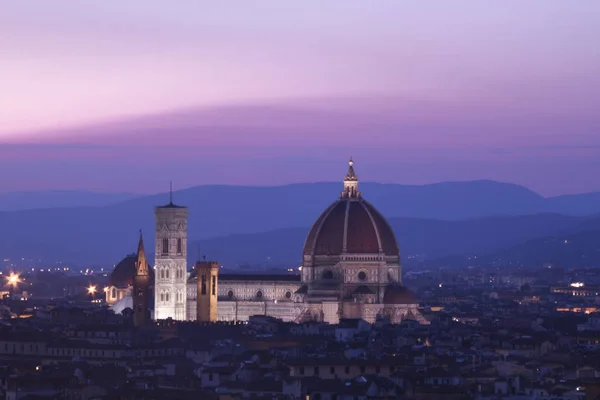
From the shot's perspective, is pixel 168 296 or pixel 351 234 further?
pixel 168 296

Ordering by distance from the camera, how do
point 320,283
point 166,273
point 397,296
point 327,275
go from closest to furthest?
point 397,296 → point 320,283 → point 327,275 → point 166,273

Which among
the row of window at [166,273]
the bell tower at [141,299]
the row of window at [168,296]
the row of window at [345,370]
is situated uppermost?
the row of window at [166,273]

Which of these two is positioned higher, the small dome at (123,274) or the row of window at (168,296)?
the small dome at (123,274)

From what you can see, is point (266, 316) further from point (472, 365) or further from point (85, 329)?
point (472, 365)

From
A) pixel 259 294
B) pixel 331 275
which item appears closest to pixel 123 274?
pixel 259 294

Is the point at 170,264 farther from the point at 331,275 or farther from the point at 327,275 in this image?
the point at 331,275

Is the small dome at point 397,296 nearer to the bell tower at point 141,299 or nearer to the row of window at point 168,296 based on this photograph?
the row of window at point 168,296

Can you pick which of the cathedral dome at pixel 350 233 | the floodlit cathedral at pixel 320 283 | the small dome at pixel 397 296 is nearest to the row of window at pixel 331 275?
the floodlit cathedral at pixel 320 283

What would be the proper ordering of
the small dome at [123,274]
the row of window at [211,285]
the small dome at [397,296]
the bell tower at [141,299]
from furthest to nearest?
the small dome at [123,274] < the row of window at [211,285] < the small dome at [397,296] < the bell tower at [141,299]
